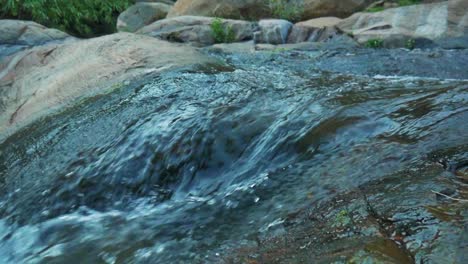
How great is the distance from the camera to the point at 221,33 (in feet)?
29.9

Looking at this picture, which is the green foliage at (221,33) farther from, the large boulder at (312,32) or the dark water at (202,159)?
the dark water at (202,159)

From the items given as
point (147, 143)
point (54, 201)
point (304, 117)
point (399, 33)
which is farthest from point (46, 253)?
point (399, 33)

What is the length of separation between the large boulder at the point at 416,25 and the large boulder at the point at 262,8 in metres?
2.07

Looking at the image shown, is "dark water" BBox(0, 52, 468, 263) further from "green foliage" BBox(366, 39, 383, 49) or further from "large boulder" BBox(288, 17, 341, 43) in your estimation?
"large boulder" BBox(288, 17, 341, 43)

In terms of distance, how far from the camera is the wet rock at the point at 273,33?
28.9ft

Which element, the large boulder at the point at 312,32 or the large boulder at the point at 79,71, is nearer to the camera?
the large boulder at the point at 79,71

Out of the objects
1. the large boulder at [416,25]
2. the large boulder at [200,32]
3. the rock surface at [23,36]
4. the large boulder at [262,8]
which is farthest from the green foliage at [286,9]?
the rock surface at [23,36]

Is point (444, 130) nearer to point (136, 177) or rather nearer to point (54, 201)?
point (136, 177)

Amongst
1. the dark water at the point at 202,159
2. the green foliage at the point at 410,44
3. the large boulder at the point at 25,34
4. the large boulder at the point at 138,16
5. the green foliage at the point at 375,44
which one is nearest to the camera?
the dark water at the point at 202,159

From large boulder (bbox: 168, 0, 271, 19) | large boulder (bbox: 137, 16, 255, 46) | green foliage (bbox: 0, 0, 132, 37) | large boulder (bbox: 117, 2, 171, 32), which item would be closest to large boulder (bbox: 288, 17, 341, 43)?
large boulder (bbox: 137, 16, 255, 46)

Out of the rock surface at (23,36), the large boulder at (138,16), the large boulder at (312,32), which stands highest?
the rock surface at (23,36)

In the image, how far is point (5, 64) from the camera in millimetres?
7738

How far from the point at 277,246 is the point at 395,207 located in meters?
0.53

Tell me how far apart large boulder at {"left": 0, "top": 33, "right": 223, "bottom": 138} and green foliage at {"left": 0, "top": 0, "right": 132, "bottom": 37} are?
5025 mm
